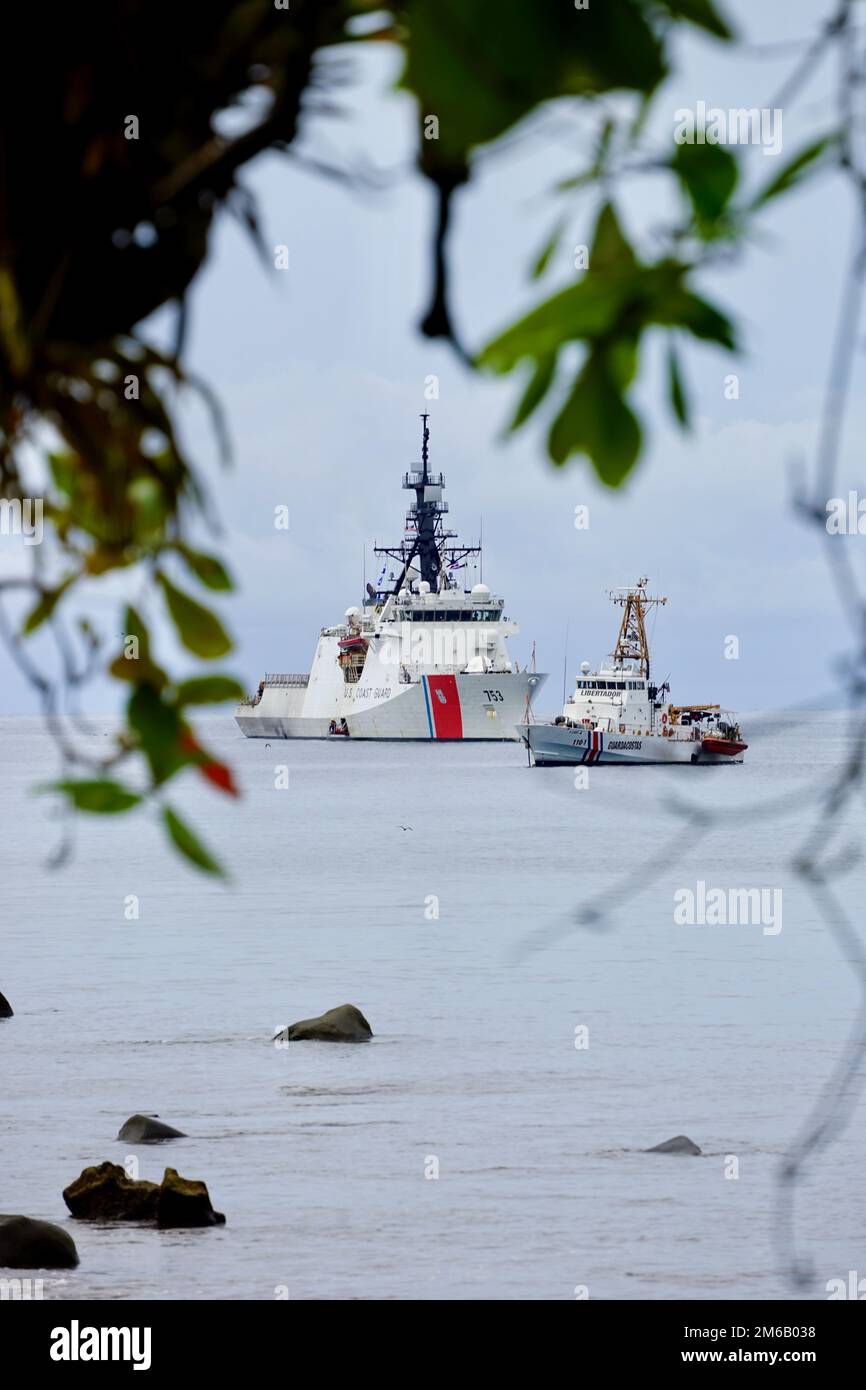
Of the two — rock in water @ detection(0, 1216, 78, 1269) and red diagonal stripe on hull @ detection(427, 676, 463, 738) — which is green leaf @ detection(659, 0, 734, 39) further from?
red diagonal stripe on hull @ detection(427, 676, 463, 738)

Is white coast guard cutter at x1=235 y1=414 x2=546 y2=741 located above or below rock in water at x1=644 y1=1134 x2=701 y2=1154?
above

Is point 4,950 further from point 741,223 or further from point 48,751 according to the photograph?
point 48,751

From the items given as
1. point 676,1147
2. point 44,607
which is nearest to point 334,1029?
point 676,1147

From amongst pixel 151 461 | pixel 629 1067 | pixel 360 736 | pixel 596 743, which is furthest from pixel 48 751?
pixel 151 461

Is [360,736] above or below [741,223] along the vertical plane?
above

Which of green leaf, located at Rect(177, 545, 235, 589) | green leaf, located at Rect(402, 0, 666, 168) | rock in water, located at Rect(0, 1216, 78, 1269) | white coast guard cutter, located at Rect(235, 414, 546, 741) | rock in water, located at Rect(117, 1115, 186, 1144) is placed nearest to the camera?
green leaf, located at Rect(402, 0, 666, 168)

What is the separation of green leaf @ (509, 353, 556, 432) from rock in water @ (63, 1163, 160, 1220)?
11.6 metres

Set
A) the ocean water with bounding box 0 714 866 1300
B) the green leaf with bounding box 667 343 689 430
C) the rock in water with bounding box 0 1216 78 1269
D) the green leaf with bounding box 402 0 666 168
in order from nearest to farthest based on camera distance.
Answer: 1. the green leaf with bounding box 402 0 666 168
2. the green leaf with bounding box 667 343 689 430
3. the rock in water with bounding box 0 1216 78 1269
4. the ocean water with bounding box 0 714 866 1300

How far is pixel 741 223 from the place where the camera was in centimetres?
71

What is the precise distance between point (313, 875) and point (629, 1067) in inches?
1004

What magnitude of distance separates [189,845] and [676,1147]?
14218 mm

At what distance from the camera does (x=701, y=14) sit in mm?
668

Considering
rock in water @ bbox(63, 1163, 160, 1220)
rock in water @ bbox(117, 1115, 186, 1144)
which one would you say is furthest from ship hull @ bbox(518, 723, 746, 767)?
rock in water @ bbox(63, 1163, 160, 1220)

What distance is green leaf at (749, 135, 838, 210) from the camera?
0.70 m
